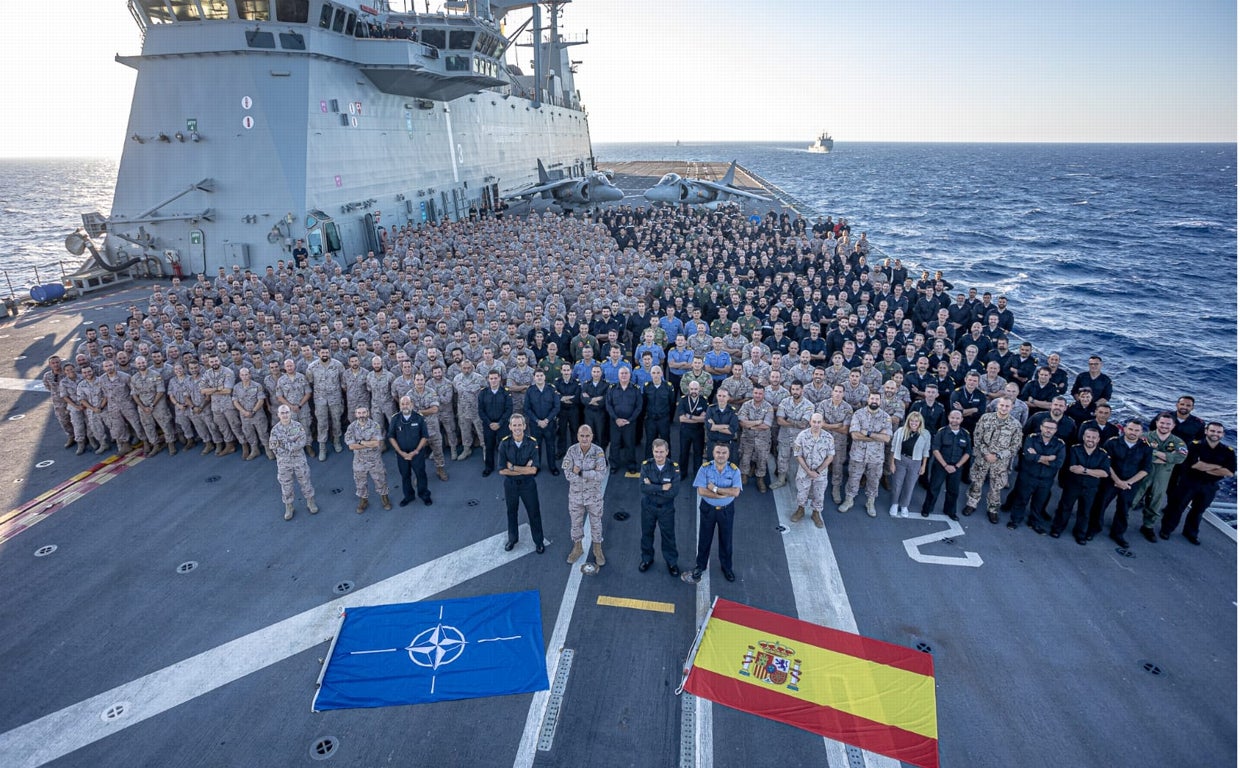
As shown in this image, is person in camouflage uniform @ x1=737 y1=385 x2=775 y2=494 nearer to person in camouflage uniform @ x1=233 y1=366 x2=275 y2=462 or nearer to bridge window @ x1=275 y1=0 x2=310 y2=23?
person in camouflage uniform @ x1=233 y1=366 x2=275 y2=462

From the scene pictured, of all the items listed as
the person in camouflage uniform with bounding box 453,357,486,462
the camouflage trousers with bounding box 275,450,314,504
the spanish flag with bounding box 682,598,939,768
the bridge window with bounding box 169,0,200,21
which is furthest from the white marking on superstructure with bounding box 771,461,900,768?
the bridge window with bounding box 169,0,200,21

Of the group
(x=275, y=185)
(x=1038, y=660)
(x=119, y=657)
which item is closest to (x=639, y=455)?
(x=1038, y=660)

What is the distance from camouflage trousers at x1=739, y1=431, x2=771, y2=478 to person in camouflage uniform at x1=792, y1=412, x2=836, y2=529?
899 millimetres

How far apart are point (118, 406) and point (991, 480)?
557 inches

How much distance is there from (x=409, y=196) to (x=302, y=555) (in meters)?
21.9

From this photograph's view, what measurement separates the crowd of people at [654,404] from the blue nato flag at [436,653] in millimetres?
Answer: 1402

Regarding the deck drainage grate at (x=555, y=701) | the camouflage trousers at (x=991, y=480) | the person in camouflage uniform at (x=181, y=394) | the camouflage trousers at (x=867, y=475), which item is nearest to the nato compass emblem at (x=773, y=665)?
the deck drainage grate at (x=555, y=701)

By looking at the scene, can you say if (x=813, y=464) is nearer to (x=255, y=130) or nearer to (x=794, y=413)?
(x=794, y=413)

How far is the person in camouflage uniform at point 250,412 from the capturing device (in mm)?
10117

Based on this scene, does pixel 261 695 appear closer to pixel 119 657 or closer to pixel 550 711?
pixel 119 657

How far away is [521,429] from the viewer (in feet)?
24.4

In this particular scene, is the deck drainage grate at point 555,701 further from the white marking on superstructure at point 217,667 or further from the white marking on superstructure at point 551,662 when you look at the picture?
the white marking on superstructure at point 217,667

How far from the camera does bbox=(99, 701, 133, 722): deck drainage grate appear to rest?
223 inches

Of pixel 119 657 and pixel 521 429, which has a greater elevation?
pixel 521 429
